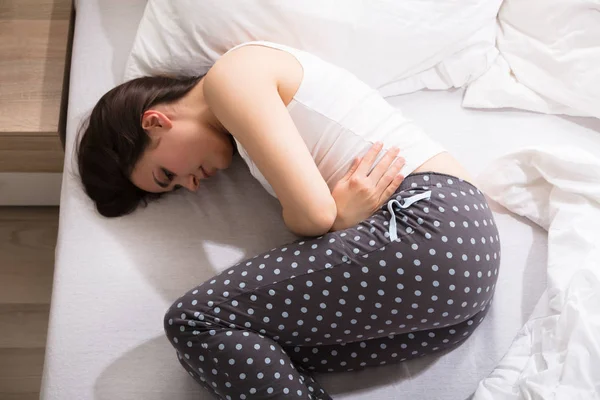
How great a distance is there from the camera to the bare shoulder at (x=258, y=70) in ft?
3.90

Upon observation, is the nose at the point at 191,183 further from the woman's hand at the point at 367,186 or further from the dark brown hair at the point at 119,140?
the woman's hand at the point at 367,186

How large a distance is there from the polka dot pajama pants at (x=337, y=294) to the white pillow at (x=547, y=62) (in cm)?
42

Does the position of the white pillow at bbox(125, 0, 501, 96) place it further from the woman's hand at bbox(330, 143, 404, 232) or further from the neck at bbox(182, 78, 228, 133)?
the woman's hand at bbox(330, 143, 404, 232)

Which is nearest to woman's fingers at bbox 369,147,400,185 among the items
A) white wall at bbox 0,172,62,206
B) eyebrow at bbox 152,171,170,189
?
eyebrow at bbox 152,171,170,189

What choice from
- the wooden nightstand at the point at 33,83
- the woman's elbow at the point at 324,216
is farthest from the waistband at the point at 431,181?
the wooden nightstand at the point at 33,83

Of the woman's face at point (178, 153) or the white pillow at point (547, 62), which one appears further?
the white pillow at point (547, 62)

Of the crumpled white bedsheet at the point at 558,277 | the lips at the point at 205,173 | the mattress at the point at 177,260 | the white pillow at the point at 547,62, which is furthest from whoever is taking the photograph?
the white pillow at the point at 547,62

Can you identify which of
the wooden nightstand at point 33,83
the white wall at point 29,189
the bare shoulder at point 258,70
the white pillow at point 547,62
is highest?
the white pillow at point 547,62

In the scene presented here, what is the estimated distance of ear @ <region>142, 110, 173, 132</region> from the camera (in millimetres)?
1261

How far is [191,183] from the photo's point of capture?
134 cm

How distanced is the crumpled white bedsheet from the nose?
599 millimetres

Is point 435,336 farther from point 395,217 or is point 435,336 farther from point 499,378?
point 395,217

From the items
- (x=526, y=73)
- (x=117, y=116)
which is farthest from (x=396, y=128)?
(x=117, y=116)

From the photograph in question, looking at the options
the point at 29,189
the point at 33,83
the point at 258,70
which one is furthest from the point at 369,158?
the point at 29,189
